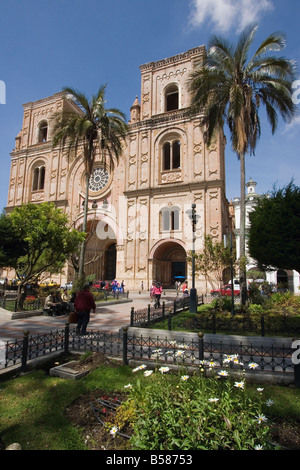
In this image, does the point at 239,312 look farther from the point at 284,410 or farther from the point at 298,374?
the point at 284,410

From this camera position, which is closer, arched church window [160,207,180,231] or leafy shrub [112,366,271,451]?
leafy shrub [112,366,271,451]

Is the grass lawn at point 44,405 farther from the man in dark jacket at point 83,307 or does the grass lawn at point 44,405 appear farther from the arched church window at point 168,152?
the arched church window at point 168,152

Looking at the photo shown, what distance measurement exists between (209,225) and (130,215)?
8656 mm

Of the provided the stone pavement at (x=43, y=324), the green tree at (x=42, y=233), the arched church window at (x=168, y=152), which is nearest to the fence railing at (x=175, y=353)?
the stone pavement at (x=43, y=324)

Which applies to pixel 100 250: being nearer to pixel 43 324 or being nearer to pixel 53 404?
pixel 43 324

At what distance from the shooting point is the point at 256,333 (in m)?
7.97

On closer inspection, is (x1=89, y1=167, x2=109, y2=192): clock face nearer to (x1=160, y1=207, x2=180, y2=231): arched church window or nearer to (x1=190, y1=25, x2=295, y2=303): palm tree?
(x1=160, y1=207, x2=180, y2=231): arched church window

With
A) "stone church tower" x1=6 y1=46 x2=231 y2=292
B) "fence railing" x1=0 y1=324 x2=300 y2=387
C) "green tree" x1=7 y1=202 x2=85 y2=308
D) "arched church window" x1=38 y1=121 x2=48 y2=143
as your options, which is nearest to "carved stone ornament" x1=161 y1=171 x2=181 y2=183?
"stone church tower" x1=6 y1=46 x2=231 y2=292

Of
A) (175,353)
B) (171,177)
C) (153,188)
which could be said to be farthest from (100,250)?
(175,353)

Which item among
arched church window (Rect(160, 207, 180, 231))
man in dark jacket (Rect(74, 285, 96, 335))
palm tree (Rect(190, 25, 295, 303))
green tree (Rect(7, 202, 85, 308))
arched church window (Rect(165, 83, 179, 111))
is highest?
arched church window (Rect(165, 83, 179, 111))

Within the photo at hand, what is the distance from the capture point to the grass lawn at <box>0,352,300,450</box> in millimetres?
3039

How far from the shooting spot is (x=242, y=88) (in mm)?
13352

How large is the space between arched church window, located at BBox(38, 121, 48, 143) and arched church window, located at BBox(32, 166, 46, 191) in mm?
4304

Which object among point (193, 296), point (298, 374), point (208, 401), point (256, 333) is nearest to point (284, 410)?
point (298, 374)
